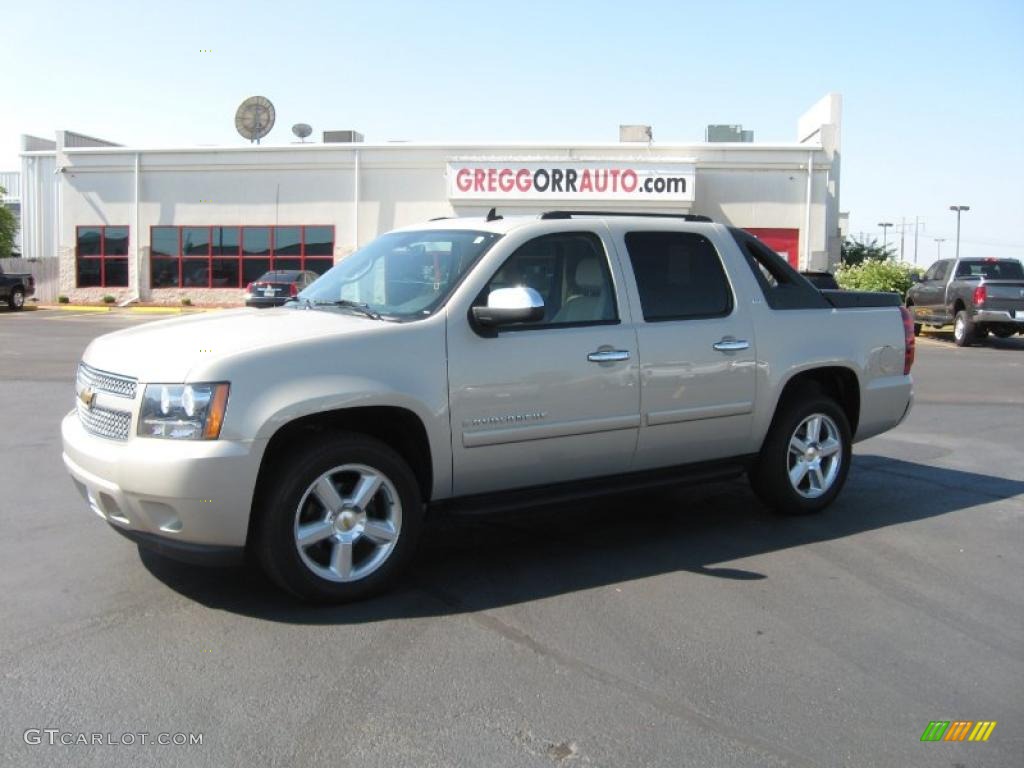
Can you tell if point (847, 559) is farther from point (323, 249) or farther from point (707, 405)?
point (323, 249)

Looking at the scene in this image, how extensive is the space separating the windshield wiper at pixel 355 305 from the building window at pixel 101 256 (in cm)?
3287

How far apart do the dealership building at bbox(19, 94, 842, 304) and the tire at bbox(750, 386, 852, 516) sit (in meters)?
24.1

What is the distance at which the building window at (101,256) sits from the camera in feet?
116

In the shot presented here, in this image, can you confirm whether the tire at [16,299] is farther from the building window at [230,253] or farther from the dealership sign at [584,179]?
the dealership sign at [584,179]

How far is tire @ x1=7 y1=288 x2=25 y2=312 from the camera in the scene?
105ft

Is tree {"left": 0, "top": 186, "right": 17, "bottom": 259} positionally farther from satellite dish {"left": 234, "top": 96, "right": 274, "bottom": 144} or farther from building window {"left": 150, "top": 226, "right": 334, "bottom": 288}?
satellite dish {"left": 234, "top": 96, "right": 274, "bottom": 144}

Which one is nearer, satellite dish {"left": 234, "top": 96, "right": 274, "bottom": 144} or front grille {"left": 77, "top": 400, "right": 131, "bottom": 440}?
front grille {"left": 77, "top": 400, "right": 131, "bottom": 440}

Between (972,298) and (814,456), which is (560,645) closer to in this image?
(814,456)

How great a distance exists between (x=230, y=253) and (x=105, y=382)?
31.3 meters

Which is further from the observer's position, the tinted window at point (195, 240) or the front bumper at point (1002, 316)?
the tinted window at point (195, 240)

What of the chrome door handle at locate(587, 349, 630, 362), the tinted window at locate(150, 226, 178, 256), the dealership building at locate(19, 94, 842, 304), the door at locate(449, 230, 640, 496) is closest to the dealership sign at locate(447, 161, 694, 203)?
the dealership building at locate(19, 94, 842, 304)

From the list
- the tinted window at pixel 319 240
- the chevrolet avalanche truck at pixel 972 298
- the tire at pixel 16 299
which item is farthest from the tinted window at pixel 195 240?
the chevrolet avalanche truck at pixel 972 298

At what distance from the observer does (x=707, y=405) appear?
5621mm

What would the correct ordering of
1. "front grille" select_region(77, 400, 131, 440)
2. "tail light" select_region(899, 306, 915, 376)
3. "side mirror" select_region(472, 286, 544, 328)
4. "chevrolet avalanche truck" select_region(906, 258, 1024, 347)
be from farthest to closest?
"chevrolet avalanche truck" select_region(906, 258, 1024, 347) → "tail light" select_region(899, 306, 915, 376) → "side mirror" select_region(472, 286, 544, 328) → "front grille" select_region(77, 400, 131, 440)
